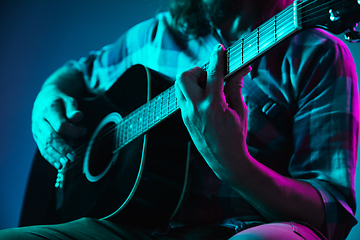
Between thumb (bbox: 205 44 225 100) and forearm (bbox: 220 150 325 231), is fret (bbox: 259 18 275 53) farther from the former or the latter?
forearm (bbox: 220 150 325 231)

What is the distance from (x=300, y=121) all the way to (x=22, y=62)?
61.7 inches

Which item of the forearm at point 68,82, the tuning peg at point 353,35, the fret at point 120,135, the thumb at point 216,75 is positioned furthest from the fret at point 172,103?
the forearm at point 68,82

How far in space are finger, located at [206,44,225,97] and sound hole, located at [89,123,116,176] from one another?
0.42 meters

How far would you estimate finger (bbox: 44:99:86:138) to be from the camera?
994mm

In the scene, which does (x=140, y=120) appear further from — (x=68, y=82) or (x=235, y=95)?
(x=68, y=82)

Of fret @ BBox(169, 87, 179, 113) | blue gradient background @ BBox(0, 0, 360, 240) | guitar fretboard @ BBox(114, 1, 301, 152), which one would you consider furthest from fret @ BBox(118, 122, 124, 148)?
blue gradient background @ BBox(0, 0, 360, 240)

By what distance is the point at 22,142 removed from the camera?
64.3 inches

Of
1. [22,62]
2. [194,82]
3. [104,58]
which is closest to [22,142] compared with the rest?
[22,62]

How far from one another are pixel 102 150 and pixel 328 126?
0.63 metres

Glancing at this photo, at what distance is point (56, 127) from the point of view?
99cm

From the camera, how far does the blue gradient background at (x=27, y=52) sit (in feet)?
5.22

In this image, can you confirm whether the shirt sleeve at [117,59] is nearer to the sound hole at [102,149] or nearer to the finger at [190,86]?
the sound hole at [102,149]

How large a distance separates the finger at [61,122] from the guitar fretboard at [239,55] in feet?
0.77

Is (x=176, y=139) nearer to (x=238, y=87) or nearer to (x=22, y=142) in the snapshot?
(x=238, y=87)
